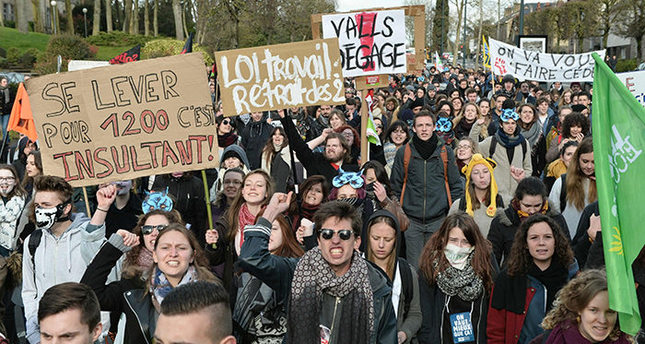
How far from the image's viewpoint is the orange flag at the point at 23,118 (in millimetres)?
8391

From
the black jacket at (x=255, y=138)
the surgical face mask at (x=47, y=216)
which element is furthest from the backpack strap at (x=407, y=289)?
the black jacket at (x=255, y=138)

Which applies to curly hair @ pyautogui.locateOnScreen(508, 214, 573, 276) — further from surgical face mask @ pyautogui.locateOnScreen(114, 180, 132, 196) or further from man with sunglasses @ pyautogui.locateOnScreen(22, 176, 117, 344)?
surgical face mask @ pyautogui.locateOnScreen(114, 180, 132, 196)

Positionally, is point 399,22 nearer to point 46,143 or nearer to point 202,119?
point 202,119

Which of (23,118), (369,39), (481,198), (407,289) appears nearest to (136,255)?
(407,289)

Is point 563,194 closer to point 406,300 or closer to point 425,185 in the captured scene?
point 425,185

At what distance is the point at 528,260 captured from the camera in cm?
438

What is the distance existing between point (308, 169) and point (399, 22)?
2.50 metres

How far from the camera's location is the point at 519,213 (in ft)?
17.4

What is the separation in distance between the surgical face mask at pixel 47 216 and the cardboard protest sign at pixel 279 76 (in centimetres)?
207

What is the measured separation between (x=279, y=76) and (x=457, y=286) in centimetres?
290

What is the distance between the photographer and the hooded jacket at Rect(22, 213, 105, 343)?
452 centimetres

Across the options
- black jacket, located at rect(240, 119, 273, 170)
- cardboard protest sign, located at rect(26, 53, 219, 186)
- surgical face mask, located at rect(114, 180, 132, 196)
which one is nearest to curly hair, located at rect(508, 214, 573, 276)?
cardboard protest sign, located at rect(26, 53, 219, 186)

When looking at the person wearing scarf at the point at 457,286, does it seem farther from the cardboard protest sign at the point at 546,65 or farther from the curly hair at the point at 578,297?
the cardboard protest sign at the point at 546,65

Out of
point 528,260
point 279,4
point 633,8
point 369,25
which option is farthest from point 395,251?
point 633,8
